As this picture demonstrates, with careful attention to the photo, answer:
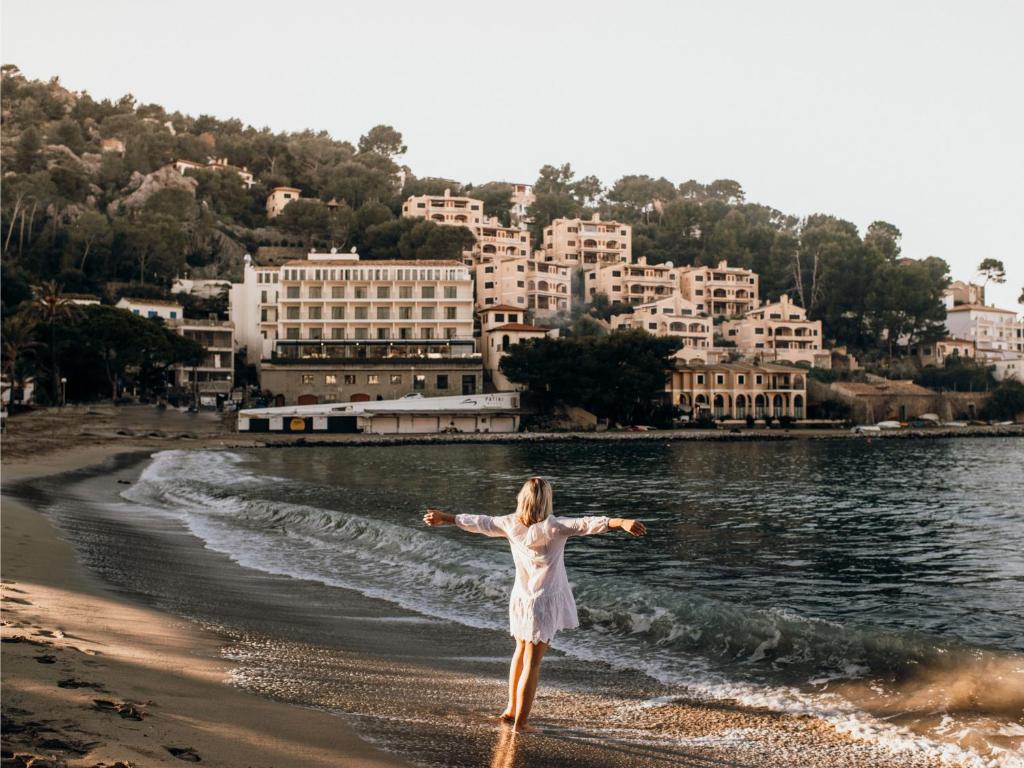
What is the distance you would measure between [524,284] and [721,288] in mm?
34766

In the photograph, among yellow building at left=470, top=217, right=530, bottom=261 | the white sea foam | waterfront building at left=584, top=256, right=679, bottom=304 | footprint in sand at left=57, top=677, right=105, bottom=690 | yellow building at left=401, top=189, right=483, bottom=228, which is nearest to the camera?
footprint in sand at left=57, top=677, right=105, bottom=690

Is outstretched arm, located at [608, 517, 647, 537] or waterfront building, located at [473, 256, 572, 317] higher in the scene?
waterfront building, located at [473, 256, 572, 317]

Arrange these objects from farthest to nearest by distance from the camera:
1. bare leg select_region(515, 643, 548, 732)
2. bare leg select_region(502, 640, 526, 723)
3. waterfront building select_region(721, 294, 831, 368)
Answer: waterfront building select_region(721, 294, 831, 368), bare leg select_region(502, 640, 526, 723), bare leg select_region(515, 643, 548, 732)

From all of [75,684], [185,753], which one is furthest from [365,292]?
[185,753]

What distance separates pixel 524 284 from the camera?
108 m

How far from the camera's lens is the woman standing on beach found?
682cm

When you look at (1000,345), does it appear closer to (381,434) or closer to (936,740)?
(381,434)

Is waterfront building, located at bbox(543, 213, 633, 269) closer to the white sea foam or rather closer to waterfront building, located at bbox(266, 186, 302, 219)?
waterfront building, located at bbox(266, 186, 302, 219)

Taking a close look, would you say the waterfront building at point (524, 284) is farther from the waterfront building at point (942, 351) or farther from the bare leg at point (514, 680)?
the bare leg at point (514, 680)

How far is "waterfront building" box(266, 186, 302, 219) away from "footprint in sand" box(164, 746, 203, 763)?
5519 inches

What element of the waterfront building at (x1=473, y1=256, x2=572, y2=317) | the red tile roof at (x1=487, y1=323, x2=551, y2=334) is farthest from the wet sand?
the waterfront building at (x1=473, y1=256, x2=572, y2=317)

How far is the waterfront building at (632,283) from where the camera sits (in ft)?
397

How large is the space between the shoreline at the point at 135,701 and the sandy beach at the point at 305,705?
2 cm

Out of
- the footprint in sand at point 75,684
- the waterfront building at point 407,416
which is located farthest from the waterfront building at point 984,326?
the footprint in sand at point 75,684
